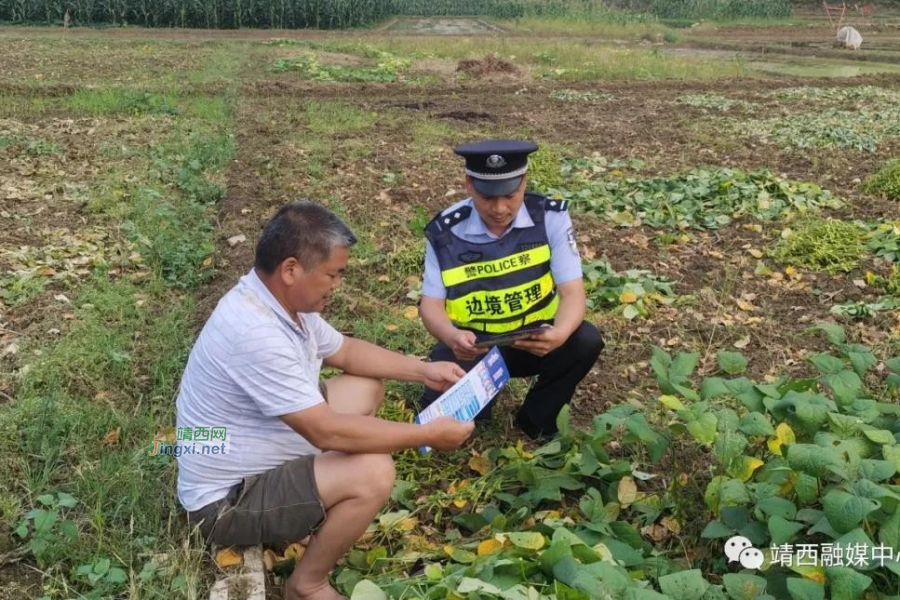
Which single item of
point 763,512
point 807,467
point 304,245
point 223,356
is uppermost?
point 304,245

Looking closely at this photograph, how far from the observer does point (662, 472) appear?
3.28 meters

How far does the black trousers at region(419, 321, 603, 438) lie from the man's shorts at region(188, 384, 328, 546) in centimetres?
106

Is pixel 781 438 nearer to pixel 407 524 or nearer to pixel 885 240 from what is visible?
pixel 407 524

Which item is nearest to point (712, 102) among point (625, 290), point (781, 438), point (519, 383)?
point (625, 290)

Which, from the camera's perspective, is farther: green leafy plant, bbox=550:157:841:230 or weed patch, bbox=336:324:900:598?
green leafy plant, bbox=550:157:841:230

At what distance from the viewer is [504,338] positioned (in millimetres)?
3301

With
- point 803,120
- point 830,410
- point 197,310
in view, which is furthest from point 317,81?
point 830,410

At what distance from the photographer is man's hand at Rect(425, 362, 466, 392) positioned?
10.4 ft

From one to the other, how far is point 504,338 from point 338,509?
3.43 ft

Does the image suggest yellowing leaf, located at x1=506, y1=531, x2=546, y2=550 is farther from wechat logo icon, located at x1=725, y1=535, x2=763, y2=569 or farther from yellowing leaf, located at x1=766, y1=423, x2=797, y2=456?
yellowing leaf, located at x1=766, y1=423, x2=797, y2=456

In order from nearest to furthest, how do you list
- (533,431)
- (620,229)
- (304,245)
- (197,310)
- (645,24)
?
(304,245) → (533,431) → (197,310) → (620,229) → (645,24)

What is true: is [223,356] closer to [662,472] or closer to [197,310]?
[662,472]

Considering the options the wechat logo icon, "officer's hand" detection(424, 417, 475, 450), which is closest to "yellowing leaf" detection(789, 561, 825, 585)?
the wechat logo icon

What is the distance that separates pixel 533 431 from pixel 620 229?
10.2 feet
